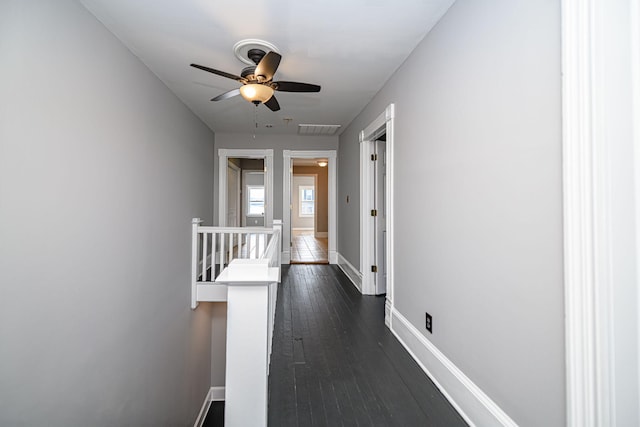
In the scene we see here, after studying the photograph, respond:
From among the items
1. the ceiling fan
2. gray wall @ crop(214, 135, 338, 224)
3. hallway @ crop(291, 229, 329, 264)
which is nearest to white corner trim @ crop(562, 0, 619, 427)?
the ceiling fan

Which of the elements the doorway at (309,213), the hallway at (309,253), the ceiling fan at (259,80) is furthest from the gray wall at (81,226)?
the doorway at (309,213)

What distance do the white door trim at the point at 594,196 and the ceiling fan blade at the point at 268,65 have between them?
5.26 ft

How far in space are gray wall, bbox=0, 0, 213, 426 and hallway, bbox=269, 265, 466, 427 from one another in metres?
1.31

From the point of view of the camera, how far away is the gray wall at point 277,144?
570cm

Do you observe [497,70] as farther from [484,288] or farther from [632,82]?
[484,288]

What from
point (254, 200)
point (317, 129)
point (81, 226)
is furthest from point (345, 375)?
point (254, 200)

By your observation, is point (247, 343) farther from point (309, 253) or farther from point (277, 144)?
point (309, 253)

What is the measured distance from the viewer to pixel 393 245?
9.26 feet

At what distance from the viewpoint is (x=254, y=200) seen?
35.3 feet

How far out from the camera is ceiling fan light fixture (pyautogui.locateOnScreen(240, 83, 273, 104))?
2.38 meters

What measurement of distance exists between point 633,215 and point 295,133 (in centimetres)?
508

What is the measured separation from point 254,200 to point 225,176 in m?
5.07

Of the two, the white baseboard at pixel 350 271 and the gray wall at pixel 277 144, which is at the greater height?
the gray wall at pixel 277 144

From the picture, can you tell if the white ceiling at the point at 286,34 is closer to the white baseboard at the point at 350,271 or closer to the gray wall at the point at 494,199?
the gray wall at the point at 494,199
